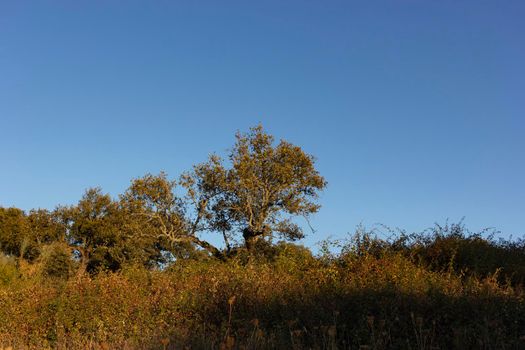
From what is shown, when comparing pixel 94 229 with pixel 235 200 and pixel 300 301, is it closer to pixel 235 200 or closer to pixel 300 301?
pixel 235 200

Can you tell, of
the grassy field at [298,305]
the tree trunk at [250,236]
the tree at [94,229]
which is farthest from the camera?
the tree at [94,229]

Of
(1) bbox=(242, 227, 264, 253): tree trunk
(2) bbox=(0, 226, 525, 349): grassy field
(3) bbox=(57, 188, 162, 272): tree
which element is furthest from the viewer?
(3) bbox=(57, 188, 162, 272): tree

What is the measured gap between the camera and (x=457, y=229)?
15.2 meters

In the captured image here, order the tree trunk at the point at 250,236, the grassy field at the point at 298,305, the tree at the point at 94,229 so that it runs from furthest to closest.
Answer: the tree at the point at 94,229, the tree trunk at the point at 250,236, the grassy field at the point at 298,305

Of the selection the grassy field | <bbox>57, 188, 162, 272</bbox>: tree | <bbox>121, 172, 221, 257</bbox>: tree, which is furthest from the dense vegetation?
<bbox>57, 188, 162, 272</bbox>: tree

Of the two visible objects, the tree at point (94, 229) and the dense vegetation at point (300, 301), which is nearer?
the dense vegetation at point (300, 301)

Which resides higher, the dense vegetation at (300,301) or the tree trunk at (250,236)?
the tree trunk at (250,236)

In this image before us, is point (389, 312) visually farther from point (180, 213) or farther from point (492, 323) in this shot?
point (180, 213)

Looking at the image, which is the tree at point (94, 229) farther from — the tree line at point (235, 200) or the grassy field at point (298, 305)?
the grassy field at point (298, 305)

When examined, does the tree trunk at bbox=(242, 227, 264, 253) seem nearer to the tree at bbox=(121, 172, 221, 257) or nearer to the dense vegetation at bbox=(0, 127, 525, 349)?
the tree at bbox=(121, 172, 221, 257)

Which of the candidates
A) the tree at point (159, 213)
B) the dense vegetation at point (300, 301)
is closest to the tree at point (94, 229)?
the tree at point (159, 213)

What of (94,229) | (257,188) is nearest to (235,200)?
(257,188)

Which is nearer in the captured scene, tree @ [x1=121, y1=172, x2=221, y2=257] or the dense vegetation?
the dense vegetation

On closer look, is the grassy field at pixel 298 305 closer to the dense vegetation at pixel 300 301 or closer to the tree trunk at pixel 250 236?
the dense vegetation at pixel 300 301
